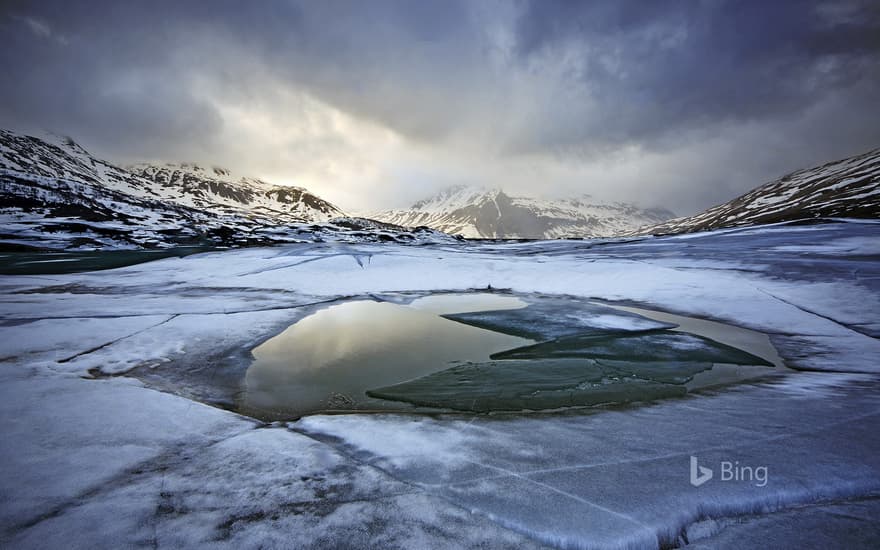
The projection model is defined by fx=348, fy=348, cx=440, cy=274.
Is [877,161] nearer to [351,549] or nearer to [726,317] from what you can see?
[726,317]

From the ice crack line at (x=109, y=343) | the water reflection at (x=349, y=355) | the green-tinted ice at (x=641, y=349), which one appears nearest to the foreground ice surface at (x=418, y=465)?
the ice crack line at (x=109, y=343)

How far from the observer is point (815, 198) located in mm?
95688

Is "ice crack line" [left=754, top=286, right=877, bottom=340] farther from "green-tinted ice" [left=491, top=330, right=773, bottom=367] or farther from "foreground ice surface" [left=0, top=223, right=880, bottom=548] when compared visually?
"green-tinted ice" [left=491, top=330, right=773, bottom=367]

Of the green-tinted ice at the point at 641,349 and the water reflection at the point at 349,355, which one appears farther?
the green-tinted ice at the point at 641,349

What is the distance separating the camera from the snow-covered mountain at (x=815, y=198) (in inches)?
2872

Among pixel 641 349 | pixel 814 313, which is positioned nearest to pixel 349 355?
pixel 641 349

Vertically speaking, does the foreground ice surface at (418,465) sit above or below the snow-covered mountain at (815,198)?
below

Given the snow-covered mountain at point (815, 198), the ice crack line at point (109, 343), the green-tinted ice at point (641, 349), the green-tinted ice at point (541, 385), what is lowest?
the green-tinted ice at point (541, 385)

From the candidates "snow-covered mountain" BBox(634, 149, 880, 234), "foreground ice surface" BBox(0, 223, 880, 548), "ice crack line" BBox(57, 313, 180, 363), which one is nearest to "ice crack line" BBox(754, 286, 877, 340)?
"foreground ice surface" BBox(0, 223, 880, 548)

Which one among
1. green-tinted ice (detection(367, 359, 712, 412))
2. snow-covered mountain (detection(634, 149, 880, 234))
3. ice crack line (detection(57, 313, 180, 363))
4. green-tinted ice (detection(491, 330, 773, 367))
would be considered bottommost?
green-tinted ice (detection(367, 359, 712, 412))

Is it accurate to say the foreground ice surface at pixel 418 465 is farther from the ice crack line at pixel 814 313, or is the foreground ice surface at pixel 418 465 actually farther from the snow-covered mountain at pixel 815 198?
the snow-covered mountain at pixel 815 198

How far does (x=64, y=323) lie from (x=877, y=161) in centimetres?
19405

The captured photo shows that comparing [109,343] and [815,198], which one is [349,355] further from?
[815,198]

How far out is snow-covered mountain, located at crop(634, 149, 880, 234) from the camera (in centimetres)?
7294
